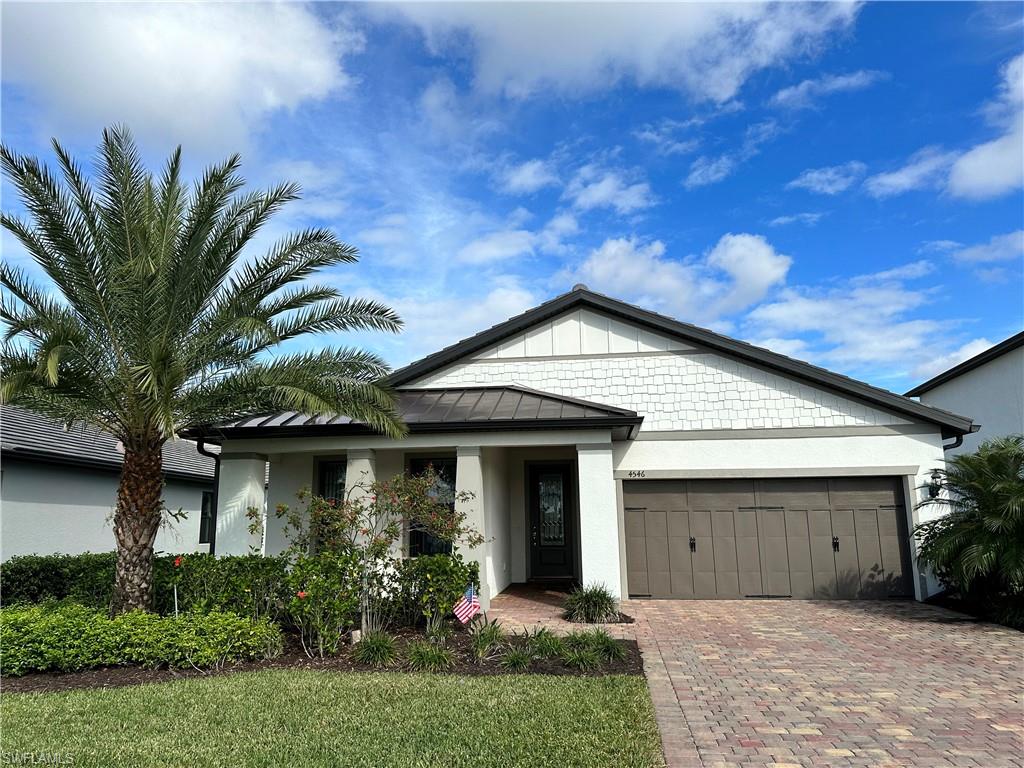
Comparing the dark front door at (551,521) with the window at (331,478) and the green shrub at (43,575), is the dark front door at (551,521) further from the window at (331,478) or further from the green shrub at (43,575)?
the green shrub at (43,575)

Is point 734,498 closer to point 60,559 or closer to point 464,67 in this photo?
point 464,67

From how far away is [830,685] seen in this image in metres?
6.46

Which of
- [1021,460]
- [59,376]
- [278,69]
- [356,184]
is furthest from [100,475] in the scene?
[1021,460]

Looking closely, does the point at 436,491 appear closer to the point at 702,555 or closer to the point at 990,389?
the point at 702,555

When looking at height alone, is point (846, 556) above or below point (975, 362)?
below

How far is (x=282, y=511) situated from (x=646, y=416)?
7.07 m

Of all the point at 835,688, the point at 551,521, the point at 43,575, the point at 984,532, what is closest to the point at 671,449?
the point at 551,521

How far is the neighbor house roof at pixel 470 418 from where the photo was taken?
34.6 ft

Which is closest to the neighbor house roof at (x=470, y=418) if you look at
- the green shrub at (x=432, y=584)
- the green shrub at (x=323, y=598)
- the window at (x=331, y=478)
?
the window at (x=331, y=478)

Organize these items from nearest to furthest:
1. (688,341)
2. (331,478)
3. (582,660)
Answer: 1. (582,660)
2. (688,341)
3. (331,478)

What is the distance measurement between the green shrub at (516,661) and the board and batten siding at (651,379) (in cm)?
589

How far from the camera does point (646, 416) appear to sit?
12.5 meters

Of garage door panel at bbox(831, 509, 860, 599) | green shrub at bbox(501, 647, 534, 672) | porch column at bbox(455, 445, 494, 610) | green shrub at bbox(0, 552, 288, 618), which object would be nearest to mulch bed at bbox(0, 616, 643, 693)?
green shrub at bbox(501, 647, 534, 672)

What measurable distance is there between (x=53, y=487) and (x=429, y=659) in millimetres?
11660
